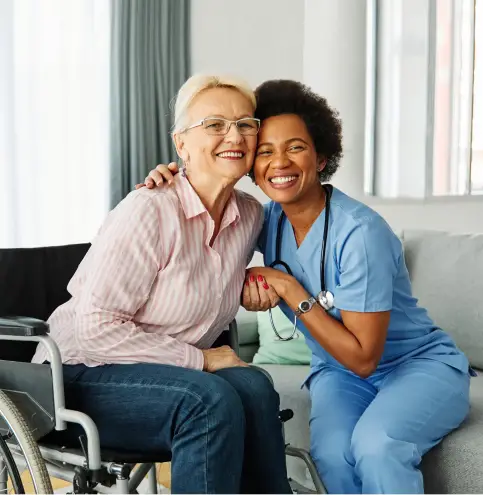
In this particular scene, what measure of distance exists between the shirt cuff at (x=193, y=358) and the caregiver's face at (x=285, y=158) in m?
0.40

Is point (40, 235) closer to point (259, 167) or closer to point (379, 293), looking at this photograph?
point (259, 167)

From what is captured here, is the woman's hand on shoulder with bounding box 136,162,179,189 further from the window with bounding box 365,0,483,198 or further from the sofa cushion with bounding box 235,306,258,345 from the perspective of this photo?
the window with bounding box 365,0,483,198

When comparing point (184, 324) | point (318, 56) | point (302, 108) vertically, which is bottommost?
point (184, 324)

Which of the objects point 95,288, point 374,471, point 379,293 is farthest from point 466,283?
point 95,288

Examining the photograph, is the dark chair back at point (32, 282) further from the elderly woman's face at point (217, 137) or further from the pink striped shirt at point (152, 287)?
the elderly woman's face at point (217, 137)

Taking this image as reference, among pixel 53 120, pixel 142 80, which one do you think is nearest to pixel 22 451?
pixel 53 120

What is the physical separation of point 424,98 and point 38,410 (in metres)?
2.60

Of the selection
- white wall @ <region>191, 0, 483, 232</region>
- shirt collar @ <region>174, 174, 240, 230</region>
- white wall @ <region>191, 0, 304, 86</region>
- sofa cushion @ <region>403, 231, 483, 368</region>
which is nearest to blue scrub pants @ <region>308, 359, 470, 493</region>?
shirt collar @ <region>174, 174, 240, 230</region>

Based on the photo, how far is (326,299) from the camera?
167cm

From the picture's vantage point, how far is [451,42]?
11.4ft

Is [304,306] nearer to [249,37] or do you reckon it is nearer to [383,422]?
[383,422]

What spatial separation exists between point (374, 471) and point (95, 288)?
652 mm

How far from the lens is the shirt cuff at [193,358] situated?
1.50 meters

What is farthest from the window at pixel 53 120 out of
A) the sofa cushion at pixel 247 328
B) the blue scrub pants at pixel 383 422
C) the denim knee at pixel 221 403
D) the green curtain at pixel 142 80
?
the denim knee at pixel 221 403
